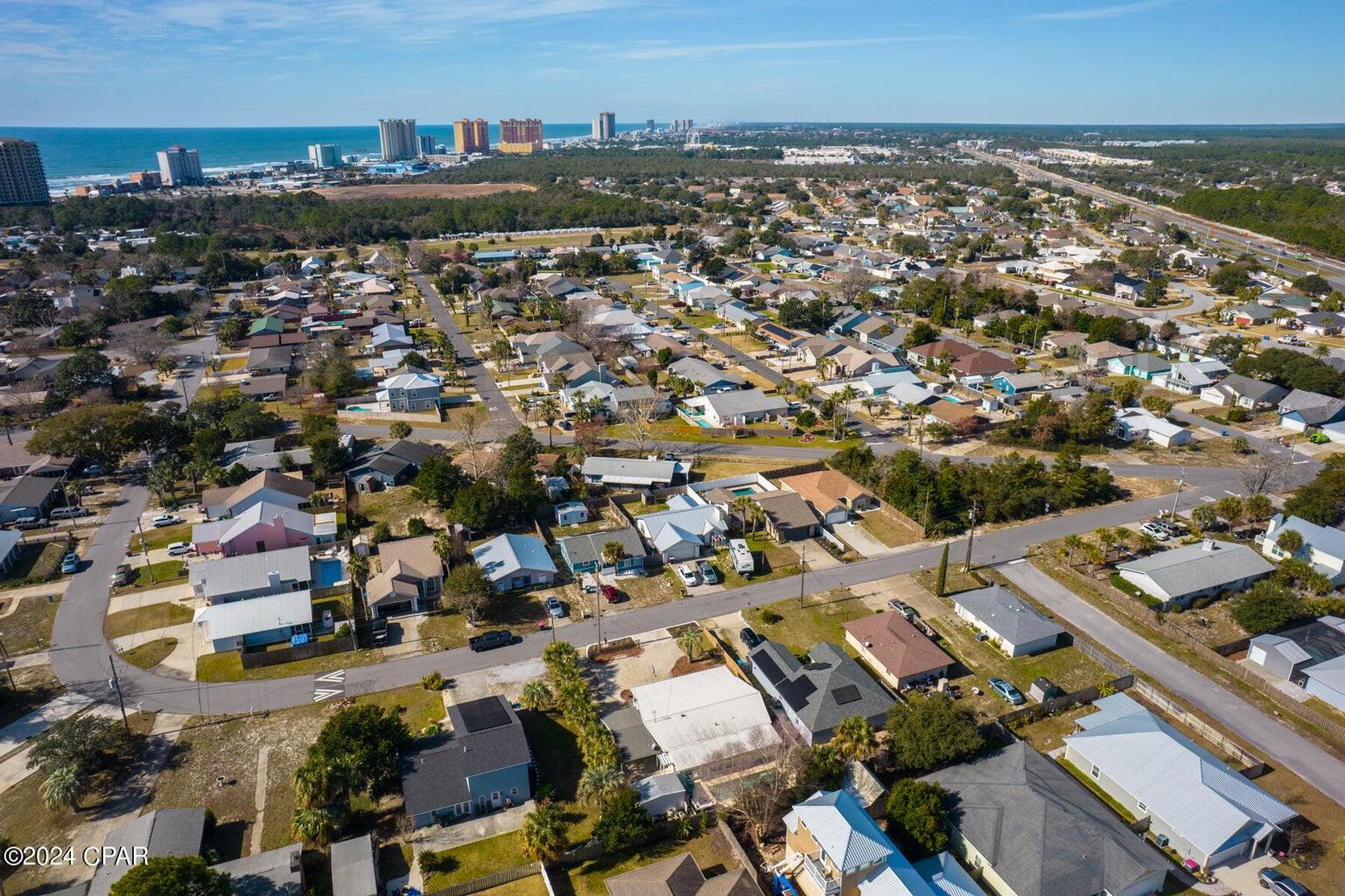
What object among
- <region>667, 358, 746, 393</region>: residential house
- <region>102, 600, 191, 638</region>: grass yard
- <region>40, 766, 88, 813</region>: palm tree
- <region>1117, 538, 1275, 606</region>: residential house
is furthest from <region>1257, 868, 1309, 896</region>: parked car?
<region>667, 358, 746, 393</region>: residential house

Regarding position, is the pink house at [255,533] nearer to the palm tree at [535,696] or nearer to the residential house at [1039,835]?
the palm tree at [535,696]

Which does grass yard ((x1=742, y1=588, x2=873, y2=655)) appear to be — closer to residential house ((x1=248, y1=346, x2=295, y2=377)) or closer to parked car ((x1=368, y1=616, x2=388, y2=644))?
parked car ((x1=368, y1=616, x2=388, y2=644))

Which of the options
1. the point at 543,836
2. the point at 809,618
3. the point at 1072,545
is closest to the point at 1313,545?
the point at 1072,545

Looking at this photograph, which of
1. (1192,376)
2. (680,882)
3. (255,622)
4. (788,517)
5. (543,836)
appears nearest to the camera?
(680,882)

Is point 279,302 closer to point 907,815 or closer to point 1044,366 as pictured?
point 1044,366

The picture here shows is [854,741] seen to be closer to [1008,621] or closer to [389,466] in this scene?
[1008,621]

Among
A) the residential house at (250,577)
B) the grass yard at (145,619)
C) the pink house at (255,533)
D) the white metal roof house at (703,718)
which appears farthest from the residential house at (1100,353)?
the grass yard at (145,619)

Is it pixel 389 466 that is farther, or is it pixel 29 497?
pixel 389 466
